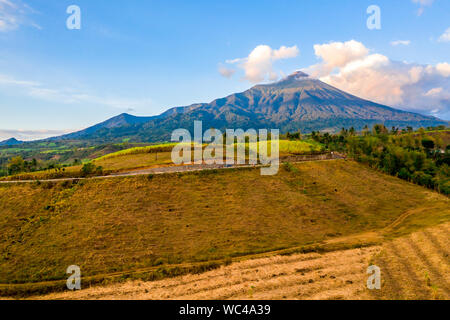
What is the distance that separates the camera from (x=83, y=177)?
172 feet

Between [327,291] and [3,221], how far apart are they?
48578 mm

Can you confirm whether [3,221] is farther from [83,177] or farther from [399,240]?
[399,240]

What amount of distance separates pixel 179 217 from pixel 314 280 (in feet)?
77.8

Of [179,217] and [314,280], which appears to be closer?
[314,280]

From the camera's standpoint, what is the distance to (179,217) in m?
41.3

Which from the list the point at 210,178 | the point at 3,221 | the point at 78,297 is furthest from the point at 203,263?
the point at 3,221

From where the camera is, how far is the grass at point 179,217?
32.0 m

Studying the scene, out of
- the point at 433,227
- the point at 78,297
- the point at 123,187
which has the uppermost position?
the point at 123,187

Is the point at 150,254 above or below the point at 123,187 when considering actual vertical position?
below

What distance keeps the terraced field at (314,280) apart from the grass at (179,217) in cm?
370

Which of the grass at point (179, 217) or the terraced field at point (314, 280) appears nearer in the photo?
the terraced field at point (314, 280)

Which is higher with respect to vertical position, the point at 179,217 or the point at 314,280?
the point at 179,217

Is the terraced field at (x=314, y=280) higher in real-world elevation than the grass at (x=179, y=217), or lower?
lower

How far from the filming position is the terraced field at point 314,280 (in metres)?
23.0
